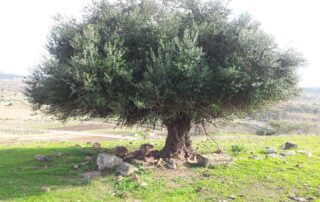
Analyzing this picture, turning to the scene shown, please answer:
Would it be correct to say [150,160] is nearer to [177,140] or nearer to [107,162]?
[177,140]

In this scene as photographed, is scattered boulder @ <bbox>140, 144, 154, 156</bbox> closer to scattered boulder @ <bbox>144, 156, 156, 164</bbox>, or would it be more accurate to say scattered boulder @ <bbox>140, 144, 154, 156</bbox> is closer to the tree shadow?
scattered boulder @ <bbox>144, 156, 156, 164</bbox>

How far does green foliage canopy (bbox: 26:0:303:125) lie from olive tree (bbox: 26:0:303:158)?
5 cm

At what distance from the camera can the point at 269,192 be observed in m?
15.9

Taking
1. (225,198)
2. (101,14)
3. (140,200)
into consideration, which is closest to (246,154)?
(225,198)

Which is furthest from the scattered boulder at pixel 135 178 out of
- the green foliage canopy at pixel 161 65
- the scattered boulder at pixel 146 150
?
the scattered boulder at pixel 146 150

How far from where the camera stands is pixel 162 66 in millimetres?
16328

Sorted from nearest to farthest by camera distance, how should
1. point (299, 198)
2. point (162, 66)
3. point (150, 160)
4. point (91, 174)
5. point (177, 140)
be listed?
point (299, 198)
point (162, 66)
point (91, 174)
point (150, 160)
point (177, 140)

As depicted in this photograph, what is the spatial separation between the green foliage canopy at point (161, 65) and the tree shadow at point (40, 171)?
274cm

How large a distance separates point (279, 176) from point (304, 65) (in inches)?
215

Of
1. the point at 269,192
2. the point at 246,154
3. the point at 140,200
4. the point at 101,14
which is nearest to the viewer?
the point at 140,200

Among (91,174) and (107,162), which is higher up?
(107,162)

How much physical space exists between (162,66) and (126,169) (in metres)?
4.86

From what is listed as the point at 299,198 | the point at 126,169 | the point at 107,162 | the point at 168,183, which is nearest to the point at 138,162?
the point at 107,162

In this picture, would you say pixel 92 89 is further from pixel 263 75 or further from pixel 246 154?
pixel 246 154
